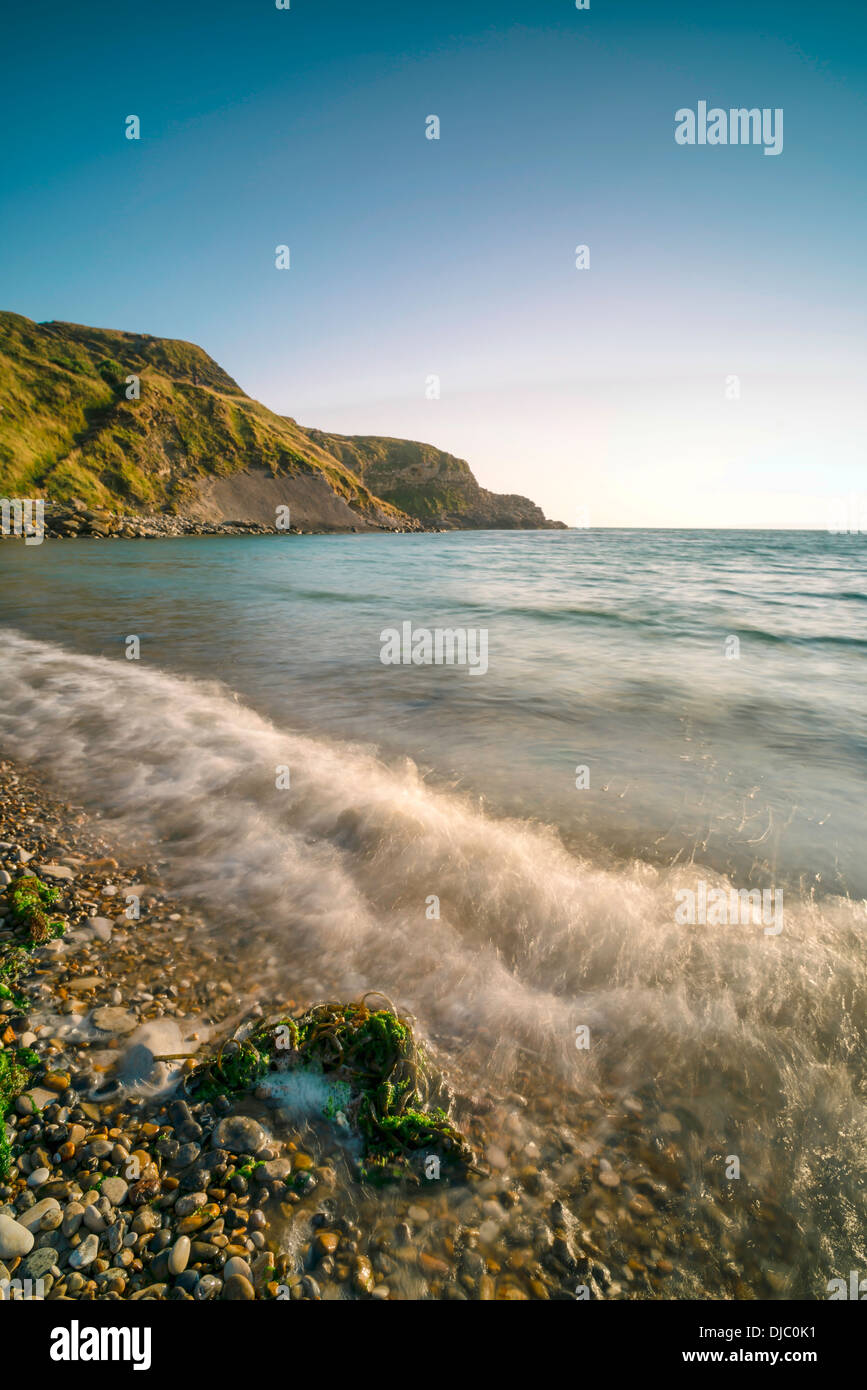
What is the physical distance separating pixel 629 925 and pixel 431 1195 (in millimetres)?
2833

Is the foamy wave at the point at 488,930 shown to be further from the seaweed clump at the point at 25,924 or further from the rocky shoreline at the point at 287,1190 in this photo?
the seaweed clump at the point at 25,924

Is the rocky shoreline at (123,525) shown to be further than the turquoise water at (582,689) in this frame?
Yes

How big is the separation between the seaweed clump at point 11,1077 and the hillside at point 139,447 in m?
79.2

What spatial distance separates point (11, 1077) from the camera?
2.98 meters

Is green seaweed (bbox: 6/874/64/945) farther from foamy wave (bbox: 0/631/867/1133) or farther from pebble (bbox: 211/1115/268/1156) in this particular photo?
pebble (bbox: 211/1115/268/1156)

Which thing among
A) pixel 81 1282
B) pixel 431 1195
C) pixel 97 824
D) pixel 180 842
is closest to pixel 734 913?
pixel 431 1195

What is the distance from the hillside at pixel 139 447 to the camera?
233 ft

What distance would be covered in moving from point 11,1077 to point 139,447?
4000 inches

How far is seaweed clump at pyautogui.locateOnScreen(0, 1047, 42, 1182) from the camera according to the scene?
102 inches

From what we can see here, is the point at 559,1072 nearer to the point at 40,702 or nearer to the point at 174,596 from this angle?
the point at 40,702

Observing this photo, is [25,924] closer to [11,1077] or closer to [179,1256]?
[11,1077]

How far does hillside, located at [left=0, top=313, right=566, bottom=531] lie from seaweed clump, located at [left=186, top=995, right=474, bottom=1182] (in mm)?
79841

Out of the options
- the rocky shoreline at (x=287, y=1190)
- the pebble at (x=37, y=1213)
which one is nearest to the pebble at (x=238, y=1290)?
the rocky shoreline at (x=287, y=1190)

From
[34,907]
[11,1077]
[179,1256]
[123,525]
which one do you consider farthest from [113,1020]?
[123,525]
